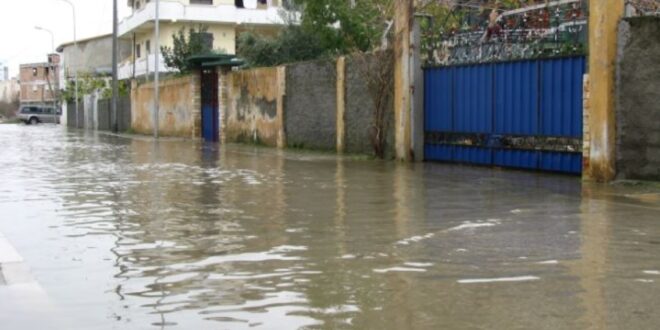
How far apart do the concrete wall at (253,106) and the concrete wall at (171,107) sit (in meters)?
3.68

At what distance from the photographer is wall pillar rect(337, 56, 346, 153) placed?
832 inches

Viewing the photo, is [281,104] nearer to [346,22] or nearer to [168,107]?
[346,22]

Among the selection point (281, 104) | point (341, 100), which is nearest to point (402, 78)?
point (341, 100)

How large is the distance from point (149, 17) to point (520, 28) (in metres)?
37.4

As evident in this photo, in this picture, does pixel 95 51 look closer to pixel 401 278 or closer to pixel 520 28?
Result: pixel 520 28

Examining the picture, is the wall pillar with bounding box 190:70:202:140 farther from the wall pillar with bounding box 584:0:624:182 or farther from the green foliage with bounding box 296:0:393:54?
the wall pillar with bounding box 584:0:624:182

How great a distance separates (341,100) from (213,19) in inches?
1245

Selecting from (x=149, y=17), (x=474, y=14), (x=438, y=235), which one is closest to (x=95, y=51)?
(x=149, y=17)

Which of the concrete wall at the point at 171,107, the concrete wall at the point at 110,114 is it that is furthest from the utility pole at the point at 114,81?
the concrete wall at the point at 171,107

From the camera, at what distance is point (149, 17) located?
165 ft

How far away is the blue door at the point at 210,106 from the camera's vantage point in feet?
104

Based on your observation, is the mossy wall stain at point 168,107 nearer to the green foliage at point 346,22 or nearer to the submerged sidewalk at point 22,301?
the green foliage at point 346,22

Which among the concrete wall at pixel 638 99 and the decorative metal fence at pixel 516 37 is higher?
the decorative metal fence at pixel 516 37

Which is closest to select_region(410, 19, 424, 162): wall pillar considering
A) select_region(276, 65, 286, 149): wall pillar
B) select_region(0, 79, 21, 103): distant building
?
select_region(276, 65, 286, 149): wall pillar
